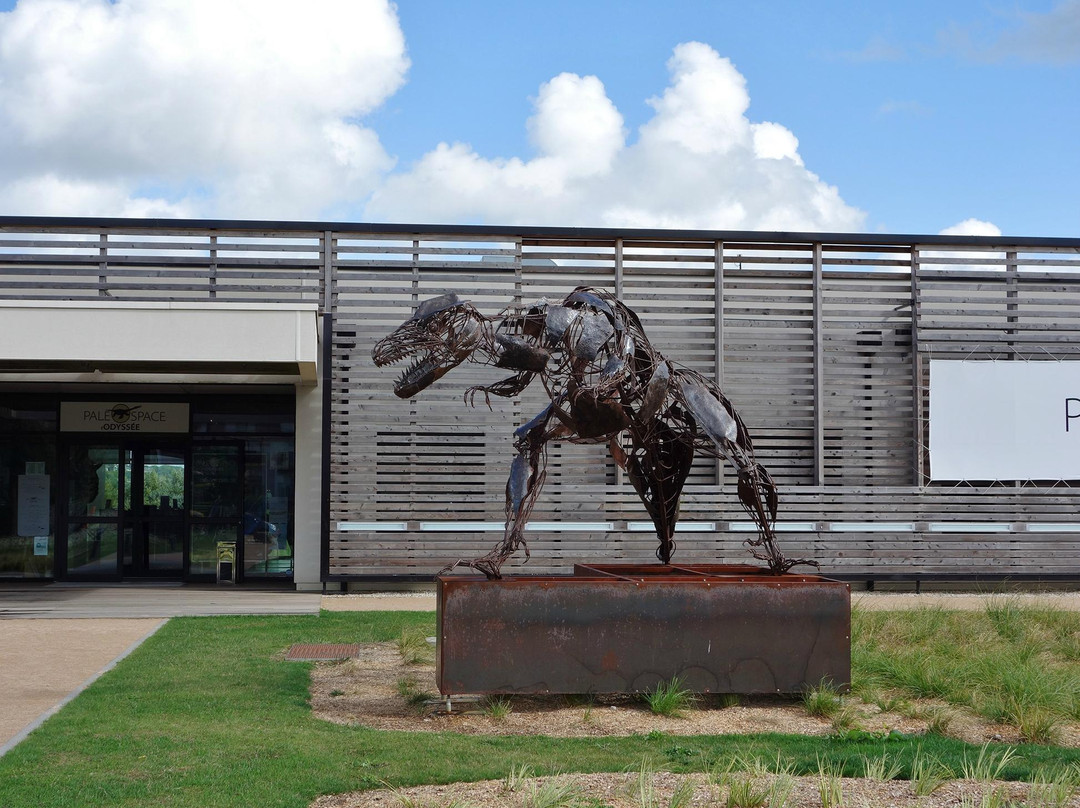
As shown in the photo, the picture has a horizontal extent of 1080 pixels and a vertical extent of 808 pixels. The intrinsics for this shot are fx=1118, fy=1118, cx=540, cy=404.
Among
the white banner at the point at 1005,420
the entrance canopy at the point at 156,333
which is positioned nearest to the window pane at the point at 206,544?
the entrance canopy at the point at 156,333

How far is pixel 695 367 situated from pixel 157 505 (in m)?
8.66

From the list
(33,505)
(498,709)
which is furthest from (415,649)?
(33,505)

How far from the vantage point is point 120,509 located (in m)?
17.5

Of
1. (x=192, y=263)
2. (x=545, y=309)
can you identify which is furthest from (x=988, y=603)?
(x=192, y=263)

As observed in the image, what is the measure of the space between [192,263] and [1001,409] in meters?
12.2

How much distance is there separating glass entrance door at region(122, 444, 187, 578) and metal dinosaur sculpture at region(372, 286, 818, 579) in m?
10.6

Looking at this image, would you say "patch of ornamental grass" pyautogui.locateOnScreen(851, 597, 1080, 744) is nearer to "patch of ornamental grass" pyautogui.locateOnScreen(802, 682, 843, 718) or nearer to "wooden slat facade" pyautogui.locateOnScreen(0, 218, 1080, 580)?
"patch of ornamental grass" pyautogui.locateOnScreen(802, 682, 843, 718)

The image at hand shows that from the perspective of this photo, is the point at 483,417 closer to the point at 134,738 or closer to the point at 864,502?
the point at 864,502

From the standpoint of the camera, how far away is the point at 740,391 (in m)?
16.7

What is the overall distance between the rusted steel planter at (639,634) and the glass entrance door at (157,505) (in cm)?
1069

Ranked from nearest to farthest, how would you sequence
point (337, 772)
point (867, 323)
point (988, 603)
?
point (337, 772)
point (988, 603)
point (867, 323)

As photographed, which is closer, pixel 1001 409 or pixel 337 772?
pixel 337 772

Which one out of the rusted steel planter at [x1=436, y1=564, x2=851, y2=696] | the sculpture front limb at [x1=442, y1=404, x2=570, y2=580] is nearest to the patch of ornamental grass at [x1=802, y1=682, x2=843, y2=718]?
the rusted steel planter at [x1=436, y1=564, x2=851, y2=696]

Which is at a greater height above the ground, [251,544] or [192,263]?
[192,263]
